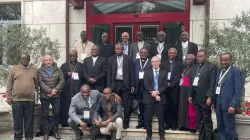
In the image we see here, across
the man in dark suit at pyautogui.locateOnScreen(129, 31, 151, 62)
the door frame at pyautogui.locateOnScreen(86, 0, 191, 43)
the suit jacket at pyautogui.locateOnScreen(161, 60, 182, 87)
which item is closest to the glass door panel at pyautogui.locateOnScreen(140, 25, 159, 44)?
the door frame at pyautogui.locateOnScreen(86, 0, 191, 43)

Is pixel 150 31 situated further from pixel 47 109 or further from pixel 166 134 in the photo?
pixel 47 109

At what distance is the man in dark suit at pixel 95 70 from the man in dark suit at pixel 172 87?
1392 mm

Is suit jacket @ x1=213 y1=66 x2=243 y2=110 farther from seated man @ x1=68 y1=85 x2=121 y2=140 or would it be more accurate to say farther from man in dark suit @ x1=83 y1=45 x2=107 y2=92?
man in dark suit @ x1=83 y1=45 x2=107 y2=92

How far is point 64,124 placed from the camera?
25.0 feet

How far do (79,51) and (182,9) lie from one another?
3.31 metres

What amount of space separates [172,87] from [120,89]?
1.16m

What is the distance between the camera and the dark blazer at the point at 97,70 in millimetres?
7180

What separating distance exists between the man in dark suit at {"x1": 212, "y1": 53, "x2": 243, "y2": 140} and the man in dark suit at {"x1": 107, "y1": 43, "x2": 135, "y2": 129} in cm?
194

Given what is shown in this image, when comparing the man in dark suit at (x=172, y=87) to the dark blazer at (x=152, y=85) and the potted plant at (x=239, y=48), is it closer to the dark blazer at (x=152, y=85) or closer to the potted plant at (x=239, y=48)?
the dark blazer at (x=152, y=85)

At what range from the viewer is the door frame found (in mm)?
9031

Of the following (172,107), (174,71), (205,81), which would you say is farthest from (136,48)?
(205,81)

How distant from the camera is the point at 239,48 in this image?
20.0 feet

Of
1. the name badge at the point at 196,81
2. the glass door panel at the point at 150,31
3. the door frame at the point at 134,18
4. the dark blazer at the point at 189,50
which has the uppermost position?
the door frame at the point at 134,18

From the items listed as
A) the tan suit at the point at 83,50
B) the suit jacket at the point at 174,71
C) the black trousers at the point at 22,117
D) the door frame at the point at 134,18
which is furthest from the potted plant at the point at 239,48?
the black trousers at the point at 22,117
